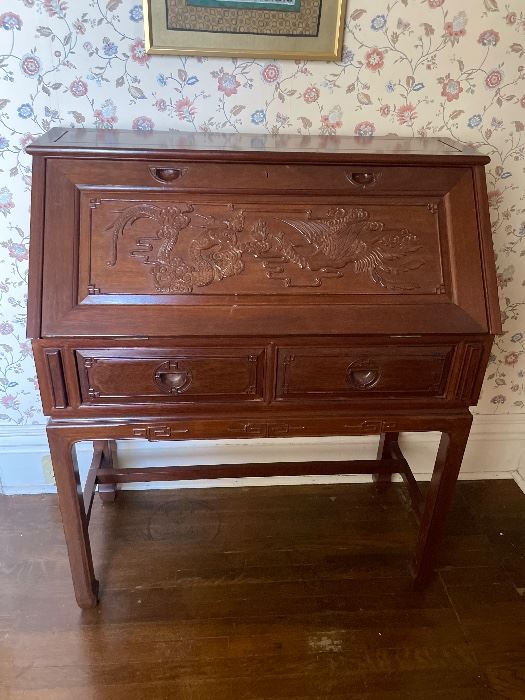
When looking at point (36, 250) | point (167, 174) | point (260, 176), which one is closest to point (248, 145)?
point (260, 176)

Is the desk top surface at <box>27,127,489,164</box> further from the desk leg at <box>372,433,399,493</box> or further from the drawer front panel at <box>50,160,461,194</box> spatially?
the desk leg at <box>372,433,399,493</box>

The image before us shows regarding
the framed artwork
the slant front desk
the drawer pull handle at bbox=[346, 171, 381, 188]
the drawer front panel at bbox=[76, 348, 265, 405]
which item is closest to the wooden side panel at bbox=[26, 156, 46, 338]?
the slant front desk

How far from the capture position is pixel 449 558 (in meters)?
1.94

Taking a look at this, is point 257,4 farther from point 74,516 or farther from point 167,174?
point 74,516

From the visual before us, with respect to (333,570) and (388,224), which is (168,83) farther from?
(333,570)

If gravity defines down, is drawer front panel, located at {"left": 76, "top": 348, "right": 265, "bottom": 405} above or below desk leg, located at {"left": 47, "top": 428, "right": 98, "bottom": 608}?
above

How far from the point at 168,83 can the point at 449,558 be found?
70.2 inches

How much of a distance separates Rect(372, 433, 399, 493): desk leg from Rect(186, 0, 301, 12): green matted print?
144cm

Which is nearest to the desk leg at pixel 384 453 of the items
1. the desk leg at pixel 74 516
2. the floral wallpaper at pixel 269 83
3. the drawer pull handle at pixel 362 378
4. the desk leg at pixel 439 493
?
the desk leg at pixel 439 493

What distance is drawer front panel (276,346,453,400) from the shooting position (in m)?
1.40

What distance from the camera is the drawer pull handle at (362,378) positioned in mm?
1438

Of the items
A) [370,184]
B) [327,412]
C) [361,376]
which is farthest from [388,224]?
[327,412]

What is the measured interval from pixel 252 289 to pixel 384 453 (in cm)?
108

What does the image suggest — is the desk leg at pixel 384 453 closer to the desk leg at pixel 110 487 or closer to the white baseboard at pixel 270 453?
the white baseboard at pixel 270 453
